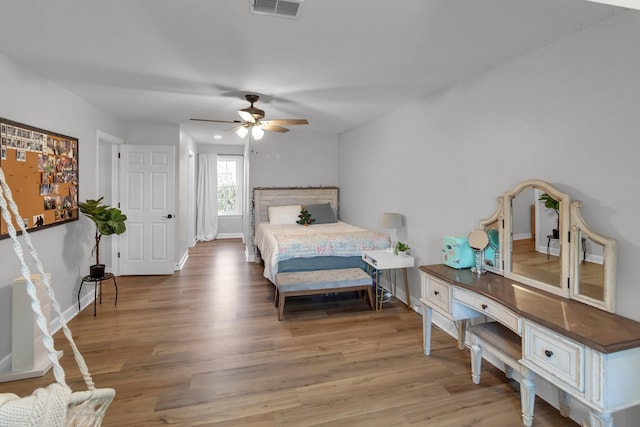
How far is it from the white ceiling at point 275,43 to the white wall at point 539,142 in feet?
0.55

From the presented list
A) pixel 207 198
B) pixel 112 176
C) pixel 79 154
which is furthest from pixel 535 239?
pixel 207 198

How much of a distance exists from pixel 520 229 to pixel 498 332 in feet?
2.54

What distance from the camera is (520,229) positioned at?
250 cm

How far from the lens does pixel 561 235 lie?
2.14 m

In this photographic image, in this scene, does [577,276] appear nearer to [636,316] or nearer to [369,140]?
[636,316]

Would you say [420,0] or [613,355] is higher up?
[420,0]

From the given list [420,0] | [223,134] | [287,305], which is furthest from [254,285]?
[420,0]

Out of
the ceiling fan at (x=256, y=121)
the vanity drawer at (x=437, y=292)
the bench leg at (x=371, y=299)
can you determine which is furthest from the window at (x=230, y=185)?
the vanity drawer at (x=437, y=292)

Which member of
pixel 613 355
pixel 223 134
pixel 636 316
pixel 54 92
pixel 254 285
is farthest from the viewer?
pixel 223 134

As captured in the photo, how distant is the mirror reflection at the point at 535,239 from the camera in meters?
2.20

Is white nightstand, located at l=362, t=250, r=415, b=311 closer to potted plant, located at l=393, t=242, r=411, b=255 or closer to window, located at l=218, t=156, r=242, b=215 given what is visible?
potted plant, located at l=393, t=242, r=411, b=255

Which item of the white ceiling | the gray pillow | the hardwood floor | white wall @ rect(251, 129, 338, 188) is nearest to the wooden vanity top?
the hardwood floor

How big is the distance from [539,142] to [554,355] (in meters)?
1.43

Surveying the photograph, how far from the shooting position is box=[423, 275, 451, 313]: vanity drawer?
8.49ft
